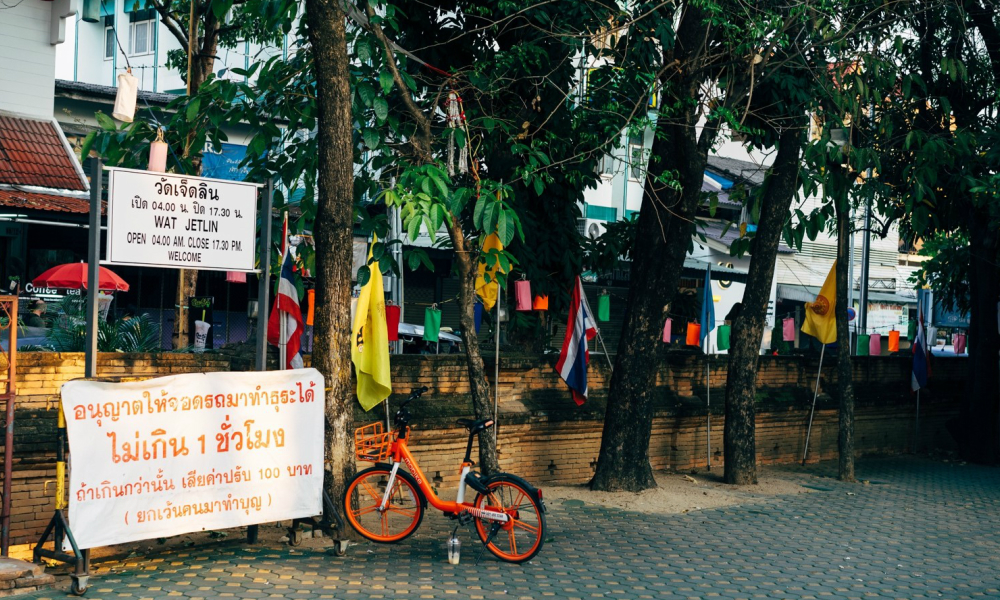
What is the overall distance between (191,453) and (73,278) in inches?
452

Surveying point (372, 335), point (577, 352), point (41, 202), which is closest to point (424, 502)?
point (372, 335)

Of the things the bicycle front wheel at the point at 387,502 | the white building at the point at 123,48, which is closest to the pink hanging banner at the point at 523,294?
the bicycle front wheel at the point at 387,502

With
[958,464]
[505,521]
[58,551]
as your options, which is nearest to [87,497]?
[58,551]

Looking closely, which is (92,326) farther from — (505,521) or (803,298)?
(803,298)

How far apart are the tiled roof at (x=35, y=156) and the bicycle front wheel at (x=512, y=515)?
36.9ft

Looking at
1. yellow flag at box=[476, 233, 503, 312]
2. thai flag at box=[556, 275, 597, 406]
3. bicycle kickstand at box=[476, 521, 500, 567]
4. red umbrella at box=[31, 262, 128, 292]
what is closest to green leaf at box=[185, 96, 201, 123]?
yellow flag at box=[476, 233, 503, 312]

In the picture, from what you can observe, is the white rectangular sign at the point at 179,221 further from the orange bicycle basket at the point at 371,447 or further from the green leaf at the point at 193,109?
the green leaf at the point at 193,109

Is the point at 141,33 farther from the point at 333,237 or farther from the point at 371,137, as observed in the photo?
the point at 333,237

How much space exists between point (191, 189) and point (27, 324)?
7927 millimetres

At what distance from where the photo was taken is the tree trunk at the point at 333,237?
9102 millimetres

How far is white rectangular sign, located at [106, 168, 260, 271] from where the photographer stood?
26.4 feet

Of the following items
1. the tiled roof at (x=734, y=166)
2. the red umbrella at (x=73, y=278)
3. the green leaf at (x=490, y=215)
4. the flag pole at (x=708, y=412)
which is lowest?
the flag pole at (x=708, y=412)

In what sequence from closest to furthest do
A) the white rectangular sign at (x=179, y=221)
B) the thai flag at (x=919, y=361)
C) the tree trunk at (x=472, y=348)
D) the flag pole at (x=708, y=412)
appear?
the white rectangular sign at (x=179, y=221), the tree trunk at (x=472, y=348), the flag pole at (x=708, y=412), the thai flag at (x=919, y=361)

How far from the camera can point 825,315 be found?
15.4 metres
